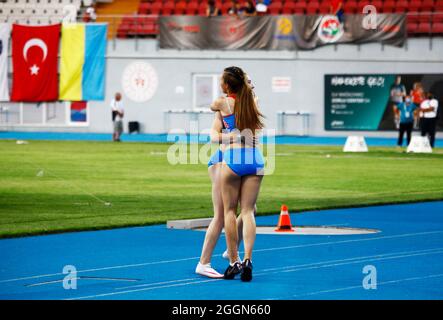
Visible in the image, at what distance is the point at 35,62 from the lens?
57219 millimetres

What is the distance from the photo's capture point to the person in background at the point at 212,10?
53.5 meters

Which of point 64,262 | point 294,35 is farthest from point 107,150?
point 64,262

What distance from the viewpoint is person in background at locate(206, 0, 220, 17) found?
53.5 m

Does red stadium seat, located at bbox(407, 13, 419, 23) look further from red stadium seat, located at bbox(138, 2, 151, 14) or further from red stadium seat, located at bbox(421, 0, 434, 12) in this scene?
red stadium seat, located at bbox(138, 2, 151, 14)

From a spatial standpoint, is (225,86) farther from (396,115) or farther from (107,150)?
(396,115)

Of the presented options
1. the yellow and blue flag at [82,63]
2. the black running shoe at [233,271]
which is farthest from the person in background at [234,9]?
the black running shoe at [233,271]

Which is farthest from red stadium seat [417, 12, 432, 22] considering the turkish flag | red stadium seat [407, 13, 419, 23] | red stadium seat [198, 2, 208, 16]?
the turkish flag

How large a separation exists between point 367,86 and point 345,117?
Result: 1.67 metres

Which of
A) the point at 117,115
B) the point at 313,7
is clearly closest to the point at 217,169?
the point at 117,115

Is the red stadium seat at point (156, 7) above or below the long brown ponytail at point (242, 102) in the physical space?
above

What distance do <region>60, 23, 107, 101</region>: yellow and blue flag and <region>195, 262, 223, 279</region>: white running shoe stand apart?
4407 centimetres

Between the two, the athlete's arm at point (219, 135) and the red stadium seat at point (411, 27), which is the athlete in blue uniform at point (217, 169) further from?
the red stadium seat at point (411, 27)

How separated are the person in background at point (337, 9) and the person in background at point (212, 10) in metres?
5.22

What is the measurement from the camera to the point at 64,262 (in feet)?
43.3
